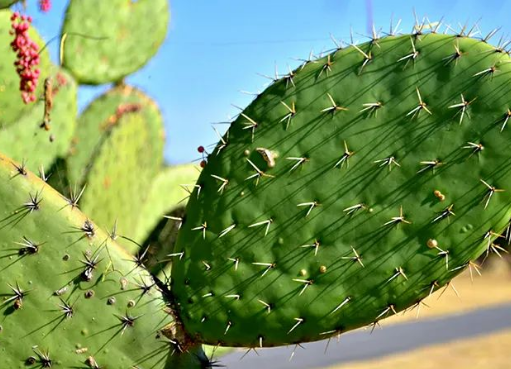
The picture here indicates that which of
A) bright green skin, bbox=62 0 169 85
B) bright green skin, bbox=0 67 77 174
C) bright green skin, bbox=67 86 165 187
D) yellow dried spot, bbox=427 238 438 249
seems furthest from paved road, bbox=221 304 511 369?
yellow dried spot, bbox=427 238 438 249

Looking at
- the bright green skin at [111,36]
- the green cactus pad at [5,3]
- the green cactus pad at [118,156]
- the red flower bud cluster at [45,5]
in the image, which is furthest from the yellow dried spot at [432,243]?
the bright green skin at [111,36]

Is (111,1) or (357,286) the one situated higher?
(111,1)

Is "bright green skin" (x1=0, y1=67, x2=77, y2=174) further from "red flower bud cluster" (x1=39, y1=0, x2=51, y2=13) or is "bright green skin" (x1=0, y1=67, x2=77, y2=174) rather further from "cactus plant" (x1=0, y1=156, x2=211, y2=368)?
"cactus plant" (x1=0, y1=156, x2=211, y2=368)

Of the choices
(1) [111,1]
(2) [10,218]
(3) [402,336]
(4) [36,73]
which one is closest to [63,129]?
(4) [36,73]

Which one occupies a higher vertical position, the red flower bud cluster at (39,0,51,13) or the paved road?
the paved road

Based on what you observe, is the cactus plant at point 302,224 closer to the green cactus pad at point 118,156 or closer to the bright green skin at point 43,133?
the green cactus pad at point 118,156

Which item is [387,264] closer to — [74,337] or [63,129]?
[74,337]
